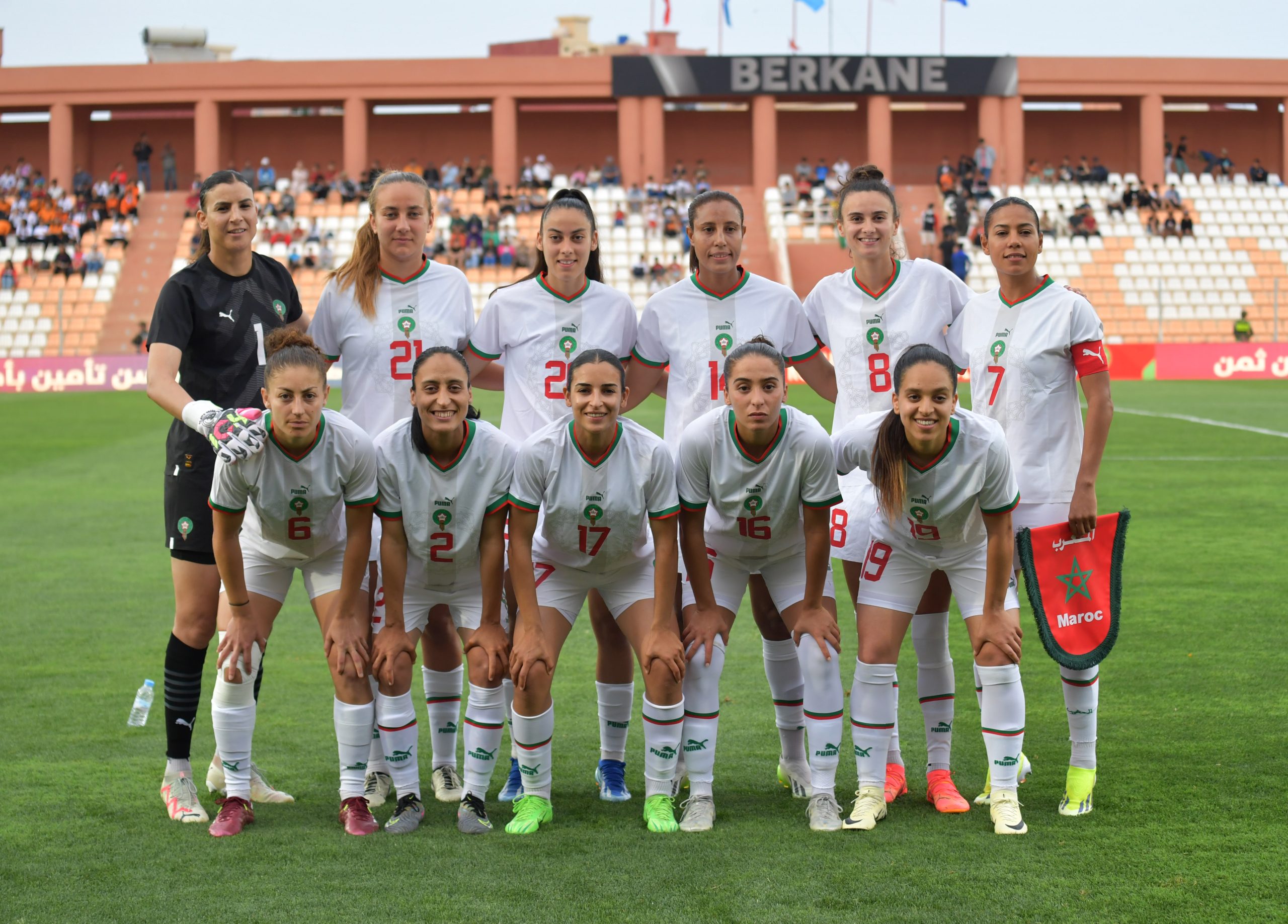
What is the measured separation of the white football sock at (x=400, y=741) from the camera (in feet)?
14.1

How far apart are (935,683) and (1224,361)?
85.3 ft

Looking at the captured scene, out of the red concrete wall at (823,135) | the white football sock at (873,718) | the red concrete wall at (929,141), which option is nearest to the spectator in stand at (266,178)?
the red concrete wall at (823,135)

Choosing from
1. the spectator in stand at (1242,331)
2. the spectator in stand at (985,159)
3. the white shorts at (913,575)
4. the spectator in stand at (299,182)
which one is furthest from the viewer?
the spectator in stand at (299,182)

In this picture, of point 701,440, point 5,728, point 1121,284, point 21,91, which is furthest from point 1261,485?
point 21,91

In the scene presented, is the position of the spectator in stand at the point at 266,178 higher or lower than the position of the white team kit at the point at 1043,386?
higher

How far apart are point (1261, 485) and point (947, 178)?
27.2 metres

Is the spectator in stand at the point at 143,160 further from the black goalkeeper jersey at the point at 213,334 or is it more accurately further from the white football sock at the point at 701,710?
the white football sock at the point at 701,710

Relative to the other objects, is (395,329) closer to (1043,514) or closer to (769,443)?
(769,443)

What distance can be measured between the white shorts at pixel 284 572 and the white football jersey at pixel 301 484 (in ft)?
0.25

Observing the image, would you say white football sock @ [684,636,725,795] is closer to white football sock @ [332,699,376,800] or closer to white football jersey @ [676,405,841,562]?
white football jersey @ [676,405,841,562]

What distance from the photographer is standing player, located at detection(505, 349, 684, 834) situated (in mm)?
4223

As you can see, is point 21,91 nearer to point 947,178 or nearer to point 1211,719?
point 947,178

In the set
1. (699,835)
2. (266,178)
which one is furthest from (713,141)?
(699,835)

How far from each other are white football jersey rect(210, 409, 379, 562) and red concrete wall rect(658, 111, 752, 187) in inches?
1523
